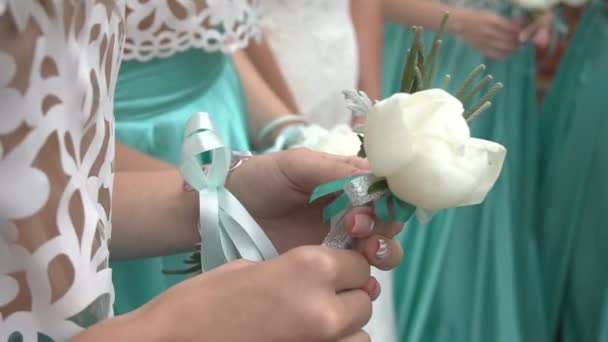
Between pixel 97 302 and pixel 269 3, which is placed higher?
pixel 269 3

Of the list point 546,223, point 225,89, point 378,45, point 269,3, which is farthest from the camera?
point 546,223

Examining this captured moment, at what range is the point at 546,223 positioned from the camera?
1285mm

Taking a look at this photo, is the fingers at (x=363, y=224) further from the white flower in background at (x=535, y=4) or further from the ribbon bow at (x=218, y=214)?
the white flower in background at (x=535, y=4)

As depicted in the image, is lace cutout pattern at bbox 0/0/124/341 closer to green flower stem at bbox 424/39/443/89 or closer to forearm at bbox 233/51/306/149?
green flower stem at bbox 424/39/443/89

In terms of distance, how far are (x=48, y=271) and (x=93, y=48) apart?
13 cm

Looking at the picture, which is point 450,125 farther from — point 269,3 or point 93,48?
point 269,3

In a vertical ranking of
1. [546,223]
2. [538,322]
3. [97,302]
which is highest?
[97,302]

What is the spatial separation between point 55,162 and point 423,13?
1012 millimetres

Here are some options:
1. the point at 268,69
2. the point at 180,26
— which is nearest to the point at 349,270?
the point at 180,26

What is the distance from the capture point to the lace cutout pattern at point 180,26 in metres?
0.60

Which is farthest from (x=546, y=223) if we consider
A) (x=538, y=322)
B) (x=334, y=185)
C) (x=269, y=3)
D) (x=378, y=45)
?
(x=334, y=185)

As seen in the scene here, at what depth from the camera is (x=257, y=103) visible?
80 centimetres

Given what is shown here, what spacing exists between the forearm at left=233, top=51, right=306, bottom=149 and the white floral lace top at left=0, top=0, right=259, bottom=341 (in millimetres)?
426

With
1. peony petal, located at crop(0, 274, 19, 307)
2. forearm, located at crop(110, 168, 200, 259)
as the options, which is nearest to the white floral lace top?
peony petal, located at crop(0, 274, 19, 307)
